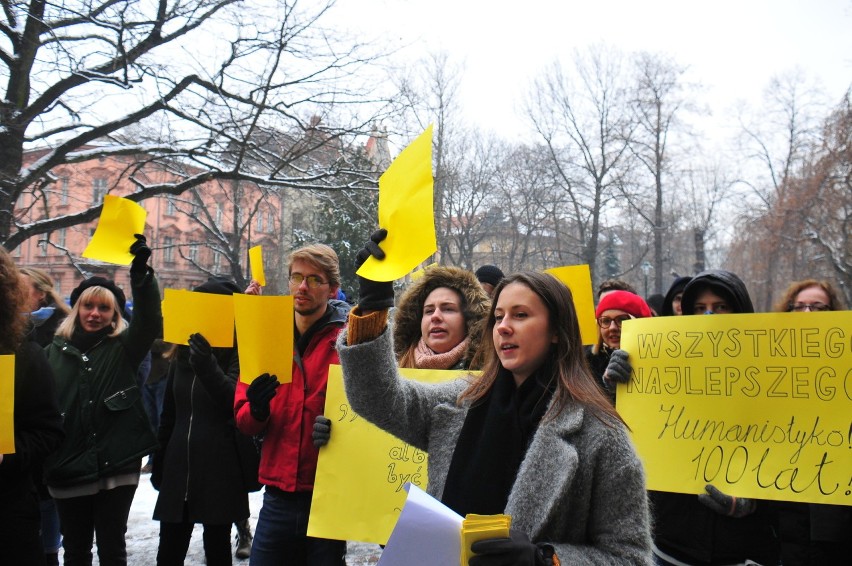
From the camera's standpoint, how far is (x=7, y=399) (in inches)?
100

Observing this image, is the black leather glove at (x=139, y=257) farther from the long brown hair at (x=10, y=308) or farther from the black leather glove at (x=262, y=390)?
the black leather glove at (x=262, y=390)

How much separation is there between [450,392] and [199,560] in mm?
3961

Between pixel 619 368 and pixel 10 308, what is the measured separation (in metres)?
2.57

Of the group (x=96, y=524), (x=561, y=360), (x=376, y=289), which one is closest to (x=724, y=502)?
(x=561, y=360)

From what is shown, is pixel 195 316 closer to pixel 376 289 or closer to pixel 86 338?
pixel 86 338

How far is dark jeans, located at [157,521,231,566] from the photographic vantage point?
12.4 ft

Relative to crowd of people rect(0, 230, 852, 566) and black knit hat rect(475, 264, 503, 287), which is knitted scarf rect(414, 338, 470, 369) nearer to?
crowd of people rect(0, 230, 852, 566)

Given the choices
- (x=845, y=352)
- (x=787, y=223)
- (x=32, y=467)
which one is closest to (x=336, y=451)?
(x=32, y=467)

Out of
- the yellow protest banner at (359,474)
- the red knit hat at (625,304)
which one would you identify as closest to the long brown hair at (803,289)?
the red knit hat at (625,304)

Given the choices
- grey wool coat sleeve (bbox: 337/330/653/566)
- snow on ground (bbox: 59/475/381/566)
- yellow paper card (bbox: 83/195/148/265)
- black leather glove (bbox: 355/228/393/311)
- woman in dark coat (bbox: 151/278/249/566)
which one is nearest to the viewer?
grey wool coat sleeve (bbox: 337/330/653/566)

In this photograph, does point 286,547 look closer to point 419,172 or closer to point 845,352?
point 419,172

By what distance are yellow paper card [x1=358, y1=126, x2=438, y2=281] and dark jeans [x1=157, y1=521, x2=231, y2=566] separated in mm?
2435

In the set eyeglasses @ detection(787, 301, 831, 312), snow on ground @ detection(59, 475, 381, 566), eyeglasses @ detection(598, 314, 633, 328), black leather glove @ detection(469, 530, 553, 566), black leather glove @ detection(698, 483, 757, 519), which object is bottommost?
snow on ground @ detection(59, 475, 381, 566)

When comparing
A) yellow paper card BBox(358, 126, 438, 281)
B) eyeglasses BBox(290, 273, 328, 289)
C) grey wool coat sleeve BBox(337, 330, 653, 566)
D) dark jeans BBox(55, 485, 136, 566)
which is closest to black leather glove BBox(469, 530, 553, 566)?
grey wool coat sleeve BBox(337, 330, 653, 566)
